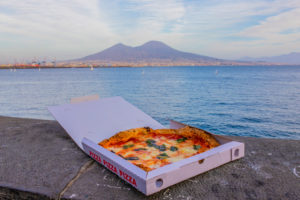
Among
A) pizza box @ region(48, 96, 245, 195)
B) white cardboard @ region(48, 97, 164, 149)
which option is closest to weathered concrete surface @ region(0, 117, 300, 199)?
pizza box @ region(48, 96, 245, 195)

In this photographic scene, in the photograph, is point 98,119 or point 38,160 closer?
point 38,160

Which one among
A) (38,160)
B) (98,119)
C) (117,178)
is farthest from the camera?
(98,119)

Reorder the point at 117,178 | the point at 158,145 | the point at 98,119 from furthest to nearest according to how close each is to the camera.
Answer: the point at 98,119
the point at 158,145
the point at 117,178

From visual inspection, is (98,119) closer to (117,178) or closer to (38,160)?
(38,160)

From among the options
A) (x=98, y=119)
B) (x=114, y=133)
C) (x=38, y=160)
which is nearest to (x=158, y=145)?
(x=114, y=133)

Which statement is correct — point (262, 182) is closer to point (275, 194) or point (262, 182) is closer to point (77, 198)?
point (275, 194)

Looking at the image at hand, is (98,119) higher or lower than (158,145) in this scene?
higher
